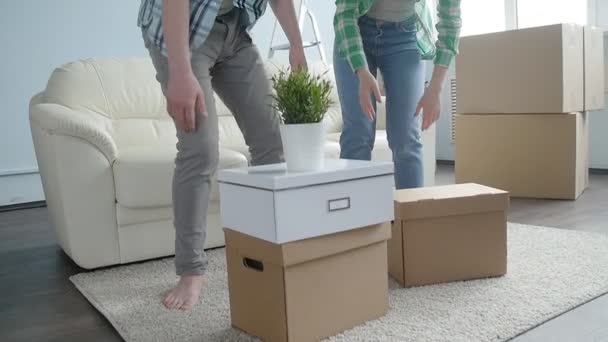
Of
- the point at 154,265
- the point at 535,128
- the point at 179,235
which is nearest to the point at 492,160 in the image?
the point at 535,128

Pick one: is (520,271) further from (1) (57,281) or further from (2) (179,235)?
(1) (57,281)

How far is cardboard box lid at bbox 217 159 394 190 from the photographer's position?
1.11 meters

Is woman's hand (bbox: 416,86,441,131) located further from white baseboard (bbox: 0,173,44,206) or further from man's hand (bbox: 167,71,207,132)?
white baseboard (bbox: 0,173,44,206)

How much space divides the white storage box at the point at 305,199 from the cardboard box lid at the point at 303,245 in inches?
0.6

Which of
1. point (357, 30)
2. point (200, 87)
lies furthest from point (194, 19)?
point (357, 30)

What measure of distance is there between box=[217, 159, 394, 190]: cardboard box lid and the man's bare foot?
33 cm

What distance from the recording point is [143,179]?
74.0 inches

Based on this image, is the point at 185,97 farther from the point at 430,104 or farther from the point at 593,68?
the point at 593,68

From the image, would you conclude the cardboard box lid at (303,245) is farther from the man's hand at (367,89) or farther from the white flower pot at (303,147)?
the man's hand at (367,89)

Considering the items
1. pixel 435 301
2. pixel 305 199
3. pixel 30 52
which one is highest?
pixel 30 52

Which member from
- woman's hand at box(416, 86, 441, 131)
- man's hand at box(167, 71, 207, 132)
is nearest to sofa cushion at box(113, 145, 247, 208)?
man's hand at box(167, 71, 207, 132)

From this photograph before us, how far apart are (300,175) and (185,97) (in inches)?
13.4

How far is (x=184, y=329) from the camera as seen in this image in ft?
4.28

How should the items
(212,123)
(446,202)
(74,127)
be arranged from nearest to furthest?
(212,123), (446,202), (74,127)
